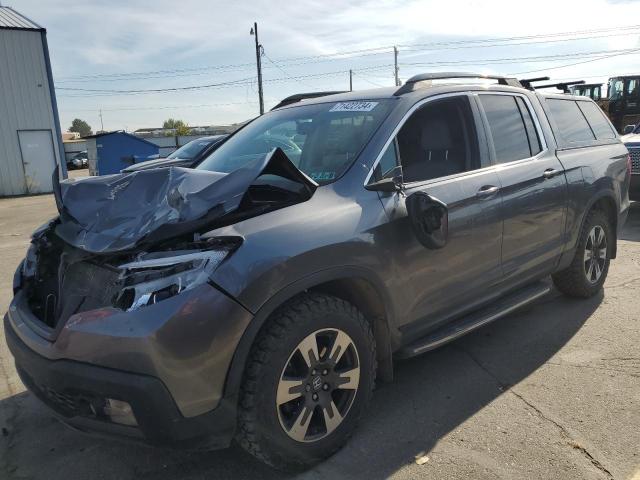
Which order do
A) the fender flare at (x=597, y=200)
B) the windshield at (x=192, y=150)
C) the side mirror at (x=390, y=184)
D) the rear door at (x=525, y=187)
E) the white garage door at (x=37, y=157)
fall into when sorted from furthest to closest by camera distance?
the white garage door at (x=37, y=157) < the windshield at (x=192, y=150) < the fender flare at (x=597, y=200) < the rear door at (x=525, y=187) < the side mirror at (x=390, y=184)

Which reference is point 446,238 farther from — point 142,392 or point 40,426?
point 40,426

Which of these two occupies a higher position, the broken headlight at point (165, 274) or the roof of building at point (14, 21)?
the roof of building at point (14, 21)

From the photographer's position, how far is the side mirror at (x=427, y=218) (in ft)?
9.57

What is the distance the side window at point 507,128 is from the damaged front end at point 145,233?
1.74 metres

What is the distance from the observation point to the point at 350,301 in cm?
287

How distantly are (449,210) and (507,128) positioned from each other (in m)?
1.13

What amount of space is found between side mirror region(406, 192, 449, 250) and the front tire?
58 centimetres

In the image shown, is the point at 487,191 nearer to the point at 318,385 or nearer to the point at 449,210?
the point at 449,210

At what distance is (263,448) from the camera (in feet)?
7.93

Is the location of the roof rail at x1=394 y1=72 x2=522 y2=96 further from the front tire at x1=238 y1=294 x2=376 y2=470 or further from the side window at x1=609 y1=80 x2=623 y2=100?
the side window at x1=609 y1=80 x2=623 y2=100

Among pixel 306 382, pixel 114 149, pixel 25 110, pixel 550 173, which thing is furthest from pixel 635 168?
pixel 25 110

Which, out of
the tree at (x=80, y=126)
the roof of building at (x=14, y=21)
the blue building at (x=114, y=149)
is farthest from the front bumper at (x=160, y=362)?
the tree at (x=80, y=126)

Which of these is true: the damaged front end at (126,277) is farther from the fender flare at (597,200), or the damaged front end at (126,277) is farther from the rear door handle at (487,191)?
the fender flare at (597,200)

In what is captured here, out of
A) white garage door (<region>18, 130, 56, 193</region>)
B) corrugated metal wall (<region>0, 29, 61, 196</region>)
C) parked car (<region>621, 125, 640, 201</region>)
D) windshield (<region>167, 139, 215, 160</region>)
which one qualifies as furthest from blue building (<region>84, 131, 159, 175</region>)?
parked car (<region>621, 125, 640, 201</region>)
